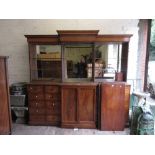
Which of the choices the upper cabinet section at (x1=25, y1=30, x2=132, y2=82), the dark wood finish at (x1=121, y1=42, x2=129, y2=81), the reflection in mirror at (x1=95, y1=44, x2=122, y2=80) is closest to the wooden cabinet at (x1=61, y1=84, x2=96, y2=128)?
the upper cabinet section at (x1=25, y1=30, x2=132, y2=82)

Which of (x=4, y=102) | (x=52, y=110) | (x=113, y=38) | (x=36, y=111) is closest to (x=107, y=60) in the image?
(x=113, y=38)

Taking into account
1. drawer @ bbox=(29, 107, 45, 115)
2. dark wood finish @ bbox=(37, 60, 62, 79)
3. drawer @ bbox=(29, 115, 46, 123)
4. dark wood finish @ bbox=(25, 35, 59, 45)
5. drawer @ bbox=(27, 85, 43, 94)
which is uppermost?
dark wood finish @ bbox=(25, 35, 59, 45)

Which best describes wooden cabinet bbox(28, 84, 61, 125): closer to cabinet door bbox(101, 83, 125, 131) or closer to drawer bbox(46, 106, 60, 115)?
drawer bbox(46, 106, 60, 115)

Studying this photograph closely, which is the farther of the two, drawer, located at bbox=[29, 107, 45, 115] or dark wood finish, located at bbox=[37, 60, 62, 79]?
dark wood finish, located at bbox=[37, 60, 62, 79]

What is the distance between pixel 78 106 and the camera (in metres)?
3.39

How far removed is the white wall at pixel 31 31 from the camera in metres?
3.66

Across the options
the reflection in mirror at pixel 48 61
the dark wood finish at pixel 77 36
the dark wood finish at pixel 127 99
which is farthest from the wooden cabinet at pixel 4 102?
the dark wood finish at pixel 127 99

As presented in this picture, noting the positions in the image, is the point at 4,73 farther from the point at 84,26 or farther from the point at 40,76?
the point at 84,26

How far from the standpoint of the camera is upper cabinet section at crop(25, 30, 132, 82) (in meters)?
3.48

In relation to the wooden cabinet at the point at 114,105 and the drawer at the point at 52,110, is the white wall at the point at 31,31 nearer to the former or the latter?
the wooden cabinet at the point at 114,105

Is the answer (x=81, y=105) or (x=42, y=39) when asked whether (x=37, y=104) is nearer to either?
(x=81, y=105)
